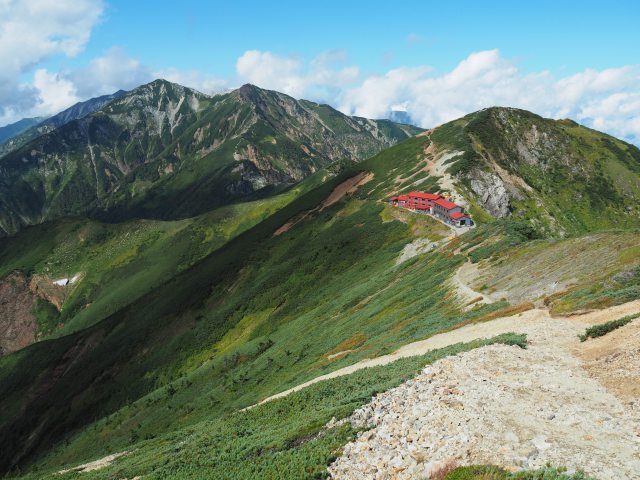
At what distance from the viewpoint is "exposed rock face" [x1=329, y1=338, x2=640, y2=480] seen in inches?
630

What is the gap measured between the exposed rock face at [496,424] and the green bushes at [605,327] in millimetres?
3576

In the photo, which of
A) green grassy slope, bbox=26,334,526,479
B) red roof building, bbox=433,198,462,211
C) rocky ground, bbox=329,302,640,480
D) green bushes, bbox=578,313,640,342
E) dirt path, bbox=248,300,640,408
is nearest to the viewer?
rocky ground, bbox=329,302,640,480

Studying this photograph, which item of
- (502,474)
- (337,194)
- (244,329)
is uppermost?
(337,194)

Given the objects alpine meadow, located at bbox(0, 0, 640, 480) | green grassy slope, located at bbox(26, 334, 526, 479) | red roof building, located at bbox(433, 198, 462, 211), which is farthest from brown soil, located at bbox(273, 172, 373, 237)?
green grassy slope, located at bbox(26, 334, 526, 479)

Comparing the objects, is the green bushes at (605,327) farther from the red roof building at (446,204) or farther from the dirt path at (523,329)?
the red roof building at (446,204)

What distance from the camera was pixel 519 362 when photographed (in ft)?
81.0

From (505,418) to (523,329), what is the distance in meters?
15.1

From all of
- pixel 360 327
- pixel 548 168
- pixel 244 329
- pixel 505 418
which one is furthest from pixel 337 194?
pixel 505 418

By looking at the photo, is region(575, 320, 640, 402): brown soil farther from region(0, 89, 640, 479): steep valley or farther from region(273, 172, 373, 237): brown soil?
region(273, 172, 373, 237): brown soil

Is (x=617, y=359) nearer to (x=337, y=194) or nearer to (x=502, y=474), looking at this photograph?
(x=502, y=474)

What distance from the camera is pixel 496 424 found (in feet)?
59.0

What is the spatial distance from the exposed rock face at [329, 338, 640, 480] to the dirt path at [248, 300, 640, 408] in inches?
199

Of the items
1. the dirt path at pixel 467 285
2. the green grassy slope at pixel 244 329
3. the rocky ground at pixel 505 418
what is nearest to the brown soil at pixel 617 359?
the rocky ground at pixel 505 418

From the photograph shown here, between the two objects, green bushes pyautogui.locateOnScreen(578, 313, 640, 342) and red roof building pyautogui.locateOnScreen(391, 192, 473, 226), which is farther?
red roof building pyautogui.locateOnScreen(391, 192, 473, 226)
